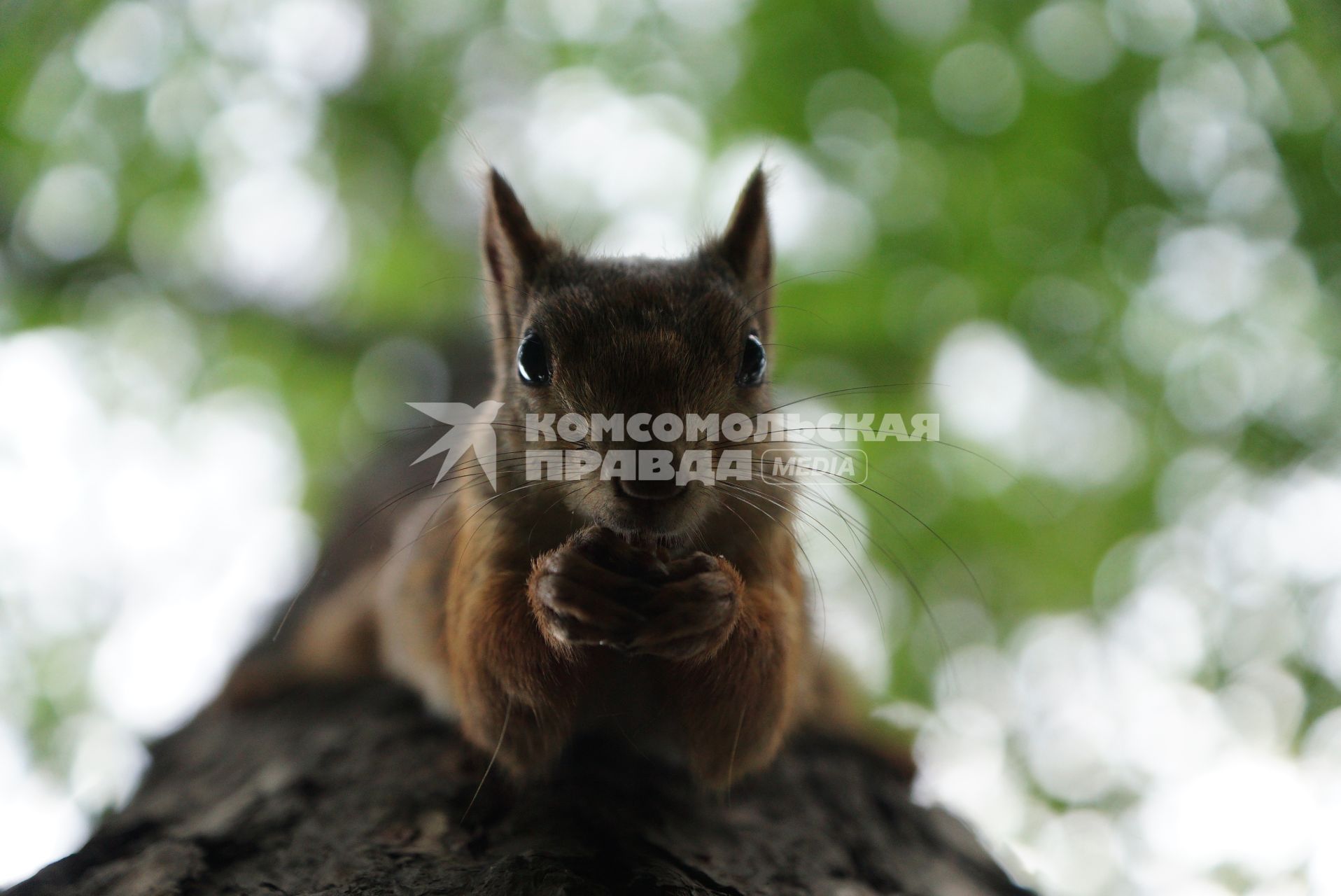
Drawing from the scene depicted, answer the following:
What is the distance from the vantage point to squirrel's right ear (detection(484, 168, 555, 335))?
136 inches

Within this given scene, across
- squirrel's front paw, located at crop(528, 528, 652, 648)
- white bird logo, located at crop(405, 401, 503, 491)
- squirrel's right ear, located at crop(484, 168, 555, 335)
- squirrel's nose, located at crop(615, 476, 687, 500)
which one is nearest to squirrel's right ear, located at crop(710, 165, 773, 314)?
squirrel's right ear, located at crop(484, 168, 555, 335)

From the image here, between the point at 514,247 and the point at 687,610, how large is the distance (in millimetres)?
1807

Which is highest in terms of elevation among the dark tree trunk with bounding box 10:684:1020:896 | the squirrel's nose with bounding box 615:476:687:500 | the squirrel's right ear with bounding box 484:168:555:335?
the squirrel's right ear with bounding box 484:168:555:335

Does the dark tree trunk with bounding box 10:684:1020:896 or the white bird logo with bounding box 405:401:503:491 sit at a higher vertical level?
the white bird logo with bounding box 405:401:503:491

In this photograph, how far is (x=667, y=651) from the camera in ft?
7.62

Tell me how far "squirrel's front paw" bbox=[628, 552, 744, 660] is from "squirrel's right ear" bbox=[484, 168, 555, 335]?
4.85 ft

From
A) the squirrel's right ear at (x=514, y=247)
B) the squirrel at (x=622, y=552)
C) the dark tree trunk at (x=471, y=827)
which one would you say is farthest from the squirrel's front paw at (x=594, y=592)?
the squirrel's right ear at (x=514, y=247)

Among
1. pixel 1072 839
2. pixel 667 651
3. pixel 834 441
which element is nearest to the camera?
pixel 667 651

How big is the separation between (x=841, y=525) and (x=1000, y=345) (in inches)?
85.7

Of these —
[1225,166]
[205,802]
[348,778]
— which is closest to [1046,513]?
[1225,166]

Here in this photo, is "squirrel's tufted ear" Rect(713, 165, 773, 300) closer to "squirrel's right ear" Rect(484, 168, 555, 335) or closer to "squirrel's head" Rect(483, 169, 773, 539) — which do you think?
"squirrel's head" Rect(483, 169, 773, 539)

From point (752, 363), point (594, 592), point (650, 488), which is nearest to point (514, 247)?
point (752, 363)

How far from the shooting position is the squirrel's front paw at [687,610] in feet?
7.43

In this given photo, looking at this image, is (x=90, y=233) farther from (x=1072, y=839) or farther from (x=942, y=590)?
(x=1072, y=839)
